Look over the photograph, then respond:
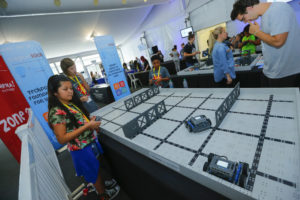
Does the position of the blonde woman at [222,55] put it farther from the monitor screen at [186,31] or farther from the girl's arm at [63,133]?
the monitor screen at [186,31]

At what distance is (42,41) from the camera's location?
7.28 meters

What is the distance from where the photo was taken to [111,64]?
5.30 m

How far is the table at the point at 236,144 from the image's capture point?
0.74 m

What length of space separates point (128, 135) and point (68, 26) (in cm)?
791

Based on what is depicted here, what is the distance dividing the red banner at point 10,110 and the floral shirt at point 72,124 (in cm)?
231

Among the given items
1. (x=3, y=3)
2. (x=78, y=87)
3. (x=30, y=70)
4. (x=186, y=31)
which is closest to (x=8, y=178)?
(x=30, y=70)

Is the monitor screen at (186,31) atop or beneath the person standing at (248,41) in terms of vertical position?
atop

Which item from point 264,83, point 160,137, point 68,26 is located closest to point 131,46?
point 68,26

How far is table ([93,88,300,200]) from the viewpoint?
74 cm

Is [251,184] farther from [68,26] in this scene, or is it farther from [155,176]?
[68,26]

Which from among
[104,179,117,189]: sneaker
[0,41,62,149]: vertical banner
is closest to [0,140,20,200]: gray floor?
[0,41,62,149]: vertical banner

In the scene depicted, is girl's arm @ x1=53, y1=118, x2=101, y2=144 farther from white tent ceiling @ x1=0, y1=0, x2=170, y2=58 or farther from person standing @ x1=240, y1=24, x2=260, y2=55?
white tent ceiling @ x1=0, y1=0, x2=170, y2=58

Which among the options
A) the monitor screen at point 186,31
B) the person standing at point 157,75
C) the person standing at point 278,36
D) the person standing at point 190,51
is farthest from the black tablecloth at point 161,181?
the monitor screen at point 186,31

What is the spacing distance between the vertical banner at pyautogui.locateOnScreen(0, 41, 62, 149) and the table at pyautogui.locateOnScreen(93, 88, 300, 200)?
8.53ft
